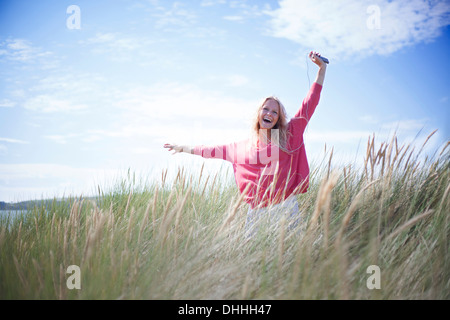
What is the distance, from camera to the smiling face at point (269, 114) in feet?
10.3

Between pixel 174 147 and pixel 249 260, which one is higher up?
pixel 174 147

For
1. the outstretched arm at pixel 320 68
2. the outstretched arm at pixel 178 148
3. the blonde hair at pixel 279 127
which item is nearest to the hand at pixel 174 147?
the outstretched arm at pixel 178 148

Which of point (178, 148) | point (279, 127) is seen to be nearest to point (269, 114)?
point (279, 127)

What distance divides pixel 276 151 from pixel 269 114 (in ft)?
1.32

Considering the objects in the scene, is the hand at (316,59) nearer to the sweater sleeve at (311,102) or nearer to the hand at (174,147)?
the sweater sleeve at (311,102)

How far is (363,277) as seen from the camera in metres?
1.76

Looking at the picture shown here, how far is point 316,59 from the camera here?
10.0ft

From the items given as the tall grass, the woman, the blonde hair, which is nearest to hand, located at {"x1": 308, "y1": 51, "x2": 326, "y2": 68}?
the woman

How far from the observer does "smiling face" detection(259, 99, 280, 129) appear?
314 cm

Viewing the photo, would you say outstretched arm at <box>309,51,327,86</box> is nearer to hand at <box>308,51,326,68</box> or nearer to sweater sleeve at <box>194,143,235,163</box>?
hand at <box>308,51,326,68</box>

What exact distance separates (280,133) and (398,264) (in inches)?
61.5

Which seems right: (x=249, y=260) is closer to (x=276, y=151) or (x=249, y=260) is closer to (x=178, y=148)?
(x=276, y=151)
